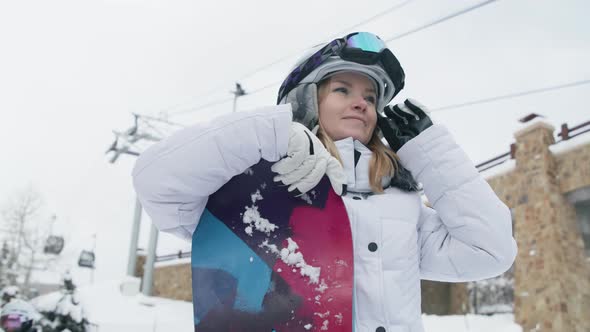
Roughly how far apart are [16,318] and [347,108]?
4912mm

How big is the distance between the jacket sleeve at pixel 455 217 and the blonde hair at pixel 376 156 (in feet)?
0.19

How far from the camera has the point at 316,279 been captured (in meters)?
1.33

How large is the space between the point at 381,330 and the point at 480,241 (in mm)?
463

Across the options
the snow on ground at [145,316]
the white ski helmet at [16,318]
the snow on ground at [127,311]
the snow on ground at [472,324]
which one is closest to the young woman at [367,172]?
the white ski helmet at [16,318]

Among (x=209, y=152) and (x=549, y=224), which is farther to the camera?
(x=549, y=224)

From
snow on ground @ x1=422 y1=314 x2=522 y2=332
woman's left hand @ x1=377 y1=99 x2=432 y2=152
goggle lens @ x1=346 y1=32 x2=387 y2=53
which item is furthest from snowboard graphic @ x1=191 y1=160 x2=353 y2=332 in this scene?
snow on ground @ x1=422 y1=314 x2=522 y2=332

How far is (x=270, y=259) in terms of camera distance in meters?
1.34

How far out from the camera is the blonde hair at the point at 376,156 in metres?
1.56

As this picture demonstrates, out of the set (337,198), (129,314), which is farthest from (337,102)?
(129,314)

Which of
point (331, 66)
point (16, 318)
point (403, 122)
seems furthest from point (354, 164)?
point (16, 318)

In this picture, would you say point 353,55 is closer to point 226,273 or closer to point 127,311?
point 226,273

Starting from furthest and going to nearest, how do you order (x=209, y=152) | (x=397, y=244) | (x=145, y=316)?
(x=145, y=316) → (x=397, y=244) → (x=209, y=152)

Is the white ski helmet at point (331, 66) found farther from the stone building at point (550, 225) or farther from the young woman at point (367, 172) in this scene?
the stone building at point (550, 225)

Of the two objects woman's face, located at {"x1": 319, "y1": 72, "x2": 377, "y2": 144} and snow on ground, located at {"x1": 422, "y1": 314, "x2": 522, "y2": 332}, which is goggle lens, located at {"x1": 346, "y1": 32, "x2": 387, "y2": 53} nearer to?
woman's face, located at {"x1": 319, "y1": 72, "x2": 377, "y2": 144}
